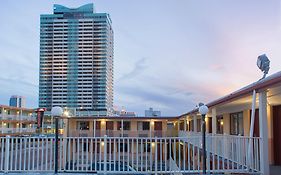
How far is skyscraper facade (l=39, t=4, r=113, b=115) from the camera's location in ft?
330

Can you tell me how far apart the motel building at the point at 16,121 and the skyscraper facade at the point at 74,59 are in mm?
41800

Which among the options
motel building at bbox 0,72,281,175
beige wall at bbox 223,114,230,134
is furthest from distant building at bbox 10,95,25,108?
beige wall at bbox 223,114,230,134

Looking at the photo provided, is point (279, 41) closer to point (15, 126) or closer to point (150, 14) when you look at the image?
point (150, 14)

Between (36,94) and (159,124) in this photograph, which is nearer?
(159,124)

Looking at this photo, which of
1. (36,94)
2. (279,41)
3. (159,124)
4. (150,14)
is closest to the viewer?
(279,41)

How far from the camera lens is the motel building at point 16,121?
44.2 m

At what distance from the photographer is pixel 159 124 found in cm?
3869

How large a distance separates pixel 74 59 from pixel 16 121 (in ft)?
188

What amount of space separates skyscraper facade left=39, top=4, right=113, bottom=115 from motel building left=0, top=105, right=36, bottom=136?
41.8 m

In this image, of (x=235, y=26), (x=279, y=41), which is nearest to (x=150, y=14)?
(x=235, y=26)

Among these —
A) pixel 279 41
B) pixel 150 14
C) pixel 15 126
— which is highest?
pixel 150 14

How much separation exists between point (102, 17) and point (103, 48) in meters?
10.4

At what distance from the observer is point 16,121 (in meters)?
49.7

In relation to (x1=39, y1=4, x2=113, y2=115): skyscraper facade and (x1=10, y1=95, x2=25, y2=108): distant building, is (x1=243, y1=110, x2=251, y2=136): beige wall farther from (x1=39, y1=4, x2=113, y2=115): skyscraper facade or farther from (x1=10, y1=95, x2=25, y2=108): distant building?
(x1=10, y1=95, x2=25, y2=108): distant building
